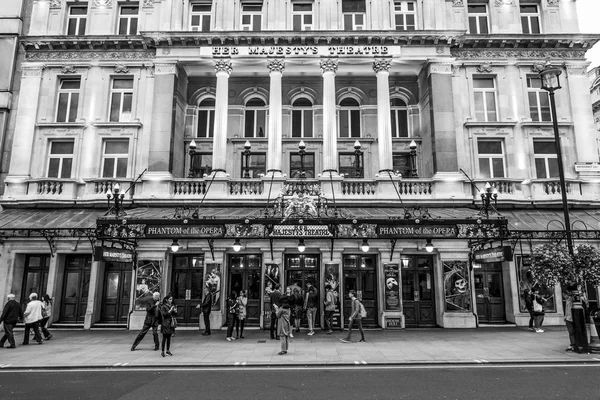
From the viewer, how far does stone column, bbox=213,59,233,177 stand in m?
21.2

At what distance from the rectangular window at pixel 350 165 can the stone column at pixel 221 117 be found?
6.67 meters

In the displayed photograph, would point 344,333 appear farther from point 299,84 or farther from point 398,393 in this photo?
point 299,84

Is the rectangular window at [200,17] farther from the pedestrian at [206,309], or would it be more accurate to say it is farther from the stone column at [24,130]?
the pedestrian at [206,309]

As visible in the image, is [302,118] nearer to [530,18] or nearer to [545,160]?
[545,160]

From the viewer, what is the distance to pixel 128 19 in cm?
2341

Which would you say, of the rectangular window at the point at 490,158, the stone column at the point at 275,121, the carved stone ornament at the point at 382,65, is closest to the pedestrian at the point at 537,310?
the rectangular window at the point at 490,158

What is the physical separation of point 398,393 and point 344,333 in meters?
8.74

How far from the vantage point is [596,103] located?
3431 centimetres

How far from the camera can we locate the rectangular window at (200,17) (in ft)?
76.6

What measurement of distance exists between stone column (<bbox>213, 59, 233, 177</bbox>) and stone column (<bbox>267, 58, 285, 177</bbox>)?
2.33 meters

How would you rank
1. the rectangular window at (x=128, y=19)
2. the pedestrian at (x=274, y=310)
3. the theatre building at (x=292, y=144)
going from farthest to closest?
the rectangular window at (x=128, y=19)
the theatre building at (x=292, y=144)
the pedestrian at (x=274, y=310)

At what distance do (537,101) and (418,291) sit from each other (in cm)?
1263

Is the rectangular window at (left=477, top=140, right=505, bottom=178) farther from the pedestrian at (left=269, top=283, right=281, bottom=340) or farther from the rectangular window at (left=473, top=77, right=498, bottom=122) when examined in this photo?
the pedestrian at (left=269, top=283, right=281, bottom=340)

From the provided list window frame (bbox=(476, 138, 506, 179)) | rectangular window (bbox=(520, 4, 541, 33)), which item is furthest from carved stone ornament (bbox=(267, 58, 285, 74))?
rectangular window (bbox=(520, 4, 541, 33))
